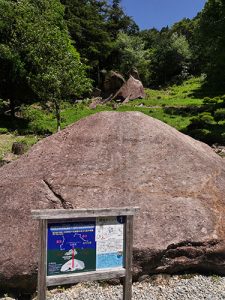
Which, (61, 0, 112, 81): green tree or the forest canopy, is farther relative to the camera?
(61, 0, 112, 81): green tree

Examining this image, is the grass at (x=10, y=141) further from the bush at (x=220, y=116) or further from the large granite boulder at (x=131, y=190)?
the bush at (x=220, y=116)

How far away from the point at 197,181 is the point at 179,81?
55.4m

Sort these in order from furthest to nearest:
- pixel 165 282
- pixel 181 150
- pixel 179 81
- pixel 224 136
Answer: pixel 179 81, pixel 224 136, pixel 181 150, pixel 165 282

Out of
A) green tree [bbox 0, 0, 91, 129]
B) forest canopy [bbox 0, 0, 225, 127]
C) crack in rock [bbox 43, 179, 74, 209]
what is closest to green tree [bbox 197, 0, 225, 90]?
forest canopy [bbox 0, 0, 225, 127]

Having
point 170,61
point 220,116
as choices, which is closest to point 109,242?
point 220,116

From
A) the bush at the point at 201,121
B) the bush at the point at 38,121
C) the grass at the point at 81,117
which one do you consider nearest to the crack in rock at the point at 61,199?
the grass at the point at 81,117

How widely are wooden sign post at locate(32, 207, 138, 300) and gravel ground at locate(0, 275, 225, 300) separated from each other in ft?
4.84

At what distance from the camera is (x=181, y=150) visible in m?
8.93

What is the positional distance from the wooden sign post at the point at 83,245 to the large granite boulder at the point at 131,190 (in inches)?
65.7

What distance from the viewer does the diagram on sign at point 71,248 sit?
5367 mm

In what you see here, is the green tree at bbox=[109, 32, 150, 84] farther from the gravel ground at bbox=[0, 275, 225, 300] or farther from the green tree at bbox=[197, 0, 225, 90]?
the gravel ground at bbox=[0, 275, 225, 300]

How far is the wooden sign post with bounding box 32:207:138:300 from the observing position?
210 inches

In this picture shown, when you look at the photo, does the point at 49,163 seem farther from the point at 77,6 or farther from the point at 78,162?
the point at 77,6

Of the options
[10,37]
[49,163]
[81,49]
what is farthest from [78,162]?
[81,49]
